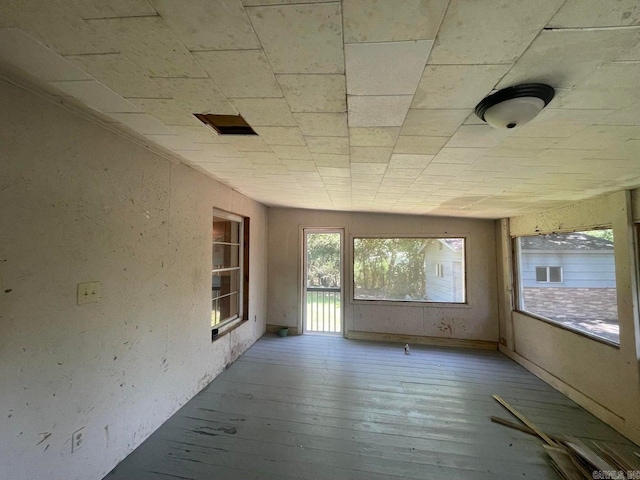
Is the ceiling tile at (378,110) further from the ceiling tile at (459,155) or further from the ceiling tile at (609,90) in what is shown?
the ceiling tile at (609,90)

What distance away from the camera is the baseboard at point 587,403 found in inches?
86.0

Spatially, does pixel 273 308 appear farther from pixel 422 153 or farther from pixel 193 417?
pixel 422 153

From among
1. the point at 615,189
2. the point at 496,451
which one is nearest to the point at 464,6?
the point at 615,189

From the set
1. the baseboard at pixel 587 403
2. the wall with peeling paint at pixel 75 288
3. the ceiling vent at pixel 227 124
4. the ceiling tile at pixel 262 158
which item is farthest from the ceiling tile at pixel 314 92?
the baseboard at pixel 587 403

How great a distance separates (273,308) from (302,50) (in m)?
4.53

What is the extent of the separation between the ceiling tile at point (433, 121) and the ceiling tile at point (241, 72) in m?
0.67

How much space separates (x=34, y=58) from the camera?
1.01 m

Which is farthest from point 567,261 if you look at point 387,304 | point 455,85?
point 455,85

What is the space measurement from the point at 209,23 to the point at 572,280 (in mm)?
4064

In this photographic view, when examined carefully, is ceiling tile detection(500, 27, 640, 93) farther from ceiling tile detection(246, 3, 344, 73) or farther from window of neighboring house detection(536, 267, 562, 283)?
window of neighboring house detection(536, 267, 562, 283)

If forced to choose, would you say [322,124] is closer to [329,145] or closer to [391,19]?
[329,145]

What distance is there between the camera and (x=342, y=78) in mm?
1043

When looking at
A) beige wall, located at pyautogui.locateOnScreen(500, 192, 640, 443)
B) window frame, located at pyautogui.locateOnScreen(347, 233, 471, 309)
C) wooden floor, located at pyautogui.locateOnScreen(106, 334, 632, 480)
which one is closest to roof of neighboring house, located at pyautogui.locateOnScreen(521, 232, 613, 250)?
beige wall, located at pyautogui.locateOnScreen(500, 192, 640, 443)

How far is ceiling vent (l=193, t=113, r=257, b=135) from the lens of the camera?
4.98 feet
